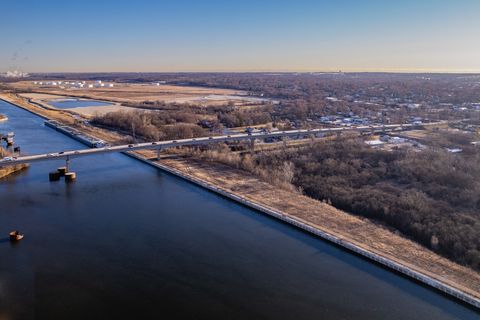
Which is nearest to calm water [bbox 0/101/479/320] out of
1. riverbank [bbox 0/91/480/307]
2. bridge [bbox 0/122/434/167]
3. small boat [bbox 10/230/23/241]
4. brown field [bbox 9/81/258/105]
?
small boat [bbox 10/230/23/241]

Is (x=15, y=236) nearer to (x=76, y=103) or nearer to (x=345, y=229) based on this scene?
(x=345, y=229)

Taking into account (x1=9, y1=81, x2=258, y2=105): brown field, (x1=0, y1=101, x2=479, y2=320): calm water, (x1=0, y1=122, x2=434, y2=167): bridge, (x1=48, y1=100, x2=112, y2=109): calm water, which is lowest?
(x1=0, y1=101, x2=479, y2=320): calm water

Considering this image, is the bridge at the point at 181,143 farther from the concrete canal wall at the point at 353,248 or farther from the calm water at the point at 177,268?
the concrete canal wall at the point at 353,248

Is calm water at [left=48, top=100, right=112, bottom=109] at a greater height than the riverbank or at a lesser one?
greater

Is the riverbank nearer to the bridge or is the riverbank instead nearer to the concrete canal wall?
the concrete canal wall

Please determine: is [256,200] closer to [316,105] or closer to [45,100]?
[316,105]

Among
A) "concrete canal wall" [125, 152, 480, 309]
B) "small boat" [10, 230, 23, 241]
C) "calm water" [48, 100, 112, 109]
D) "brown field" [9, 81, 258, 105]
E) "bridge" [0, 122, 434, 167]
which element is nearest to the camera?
"concrete canal wall" [125, 152, 480, 309]

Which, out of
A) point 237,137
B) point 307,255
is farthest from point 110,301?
point 237,137

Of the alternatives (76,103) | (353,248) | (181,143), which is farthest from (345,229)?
(76,103)
